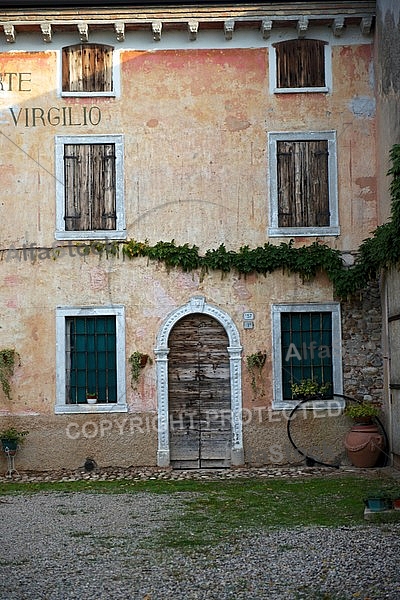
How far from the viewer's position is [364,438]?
1413cm

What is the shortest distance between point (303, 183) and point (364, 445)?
158 inches

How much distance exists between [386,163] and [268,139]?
1899mm

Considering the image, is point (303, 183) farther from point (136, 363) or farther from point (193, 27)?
point (136, 363)

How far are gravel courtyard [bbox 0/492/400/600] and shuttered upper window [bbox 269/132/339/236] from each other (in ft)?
18.9

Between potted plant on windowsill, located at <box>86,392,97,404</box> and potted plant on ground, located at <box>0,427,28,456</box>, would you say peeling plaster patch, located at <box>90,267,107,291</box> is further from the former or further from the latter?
potted plant on ground, located at <box>0,427,28,456</box>

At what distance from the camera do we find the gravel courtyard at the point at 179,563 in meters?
6.89

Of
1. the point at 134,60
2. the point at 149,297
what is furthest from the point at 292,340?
the point at 134,60

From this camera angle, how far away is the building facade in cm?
1460

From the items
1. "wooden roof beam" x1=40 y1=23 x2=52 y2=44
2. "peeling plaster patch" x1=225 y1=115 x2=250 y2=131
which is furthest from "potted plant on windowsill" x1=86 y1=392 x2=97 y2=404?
"wooden roof beam" x1=40 y1=23 x2=52 y2=44

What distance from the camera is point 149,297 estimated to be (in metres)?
14.8

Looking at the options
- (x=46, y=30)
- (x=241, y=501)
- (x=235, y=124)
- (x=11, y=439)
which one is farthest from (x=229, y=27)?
(x=241, y=501)

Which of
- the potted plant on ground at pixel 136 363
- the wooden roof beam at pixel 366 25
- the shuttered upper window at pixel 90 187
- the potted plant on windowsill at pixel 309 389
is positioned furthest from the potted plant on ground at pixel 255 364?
the wooden roof beam at pixel 366 25

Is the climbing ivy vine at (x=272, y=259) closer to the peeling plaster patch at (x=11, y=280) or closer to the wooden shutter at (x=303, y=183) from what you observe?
the wooden shutter at (x=303, y=183)

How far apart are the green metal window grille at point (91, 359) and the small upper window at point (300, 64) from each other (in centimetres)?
452
